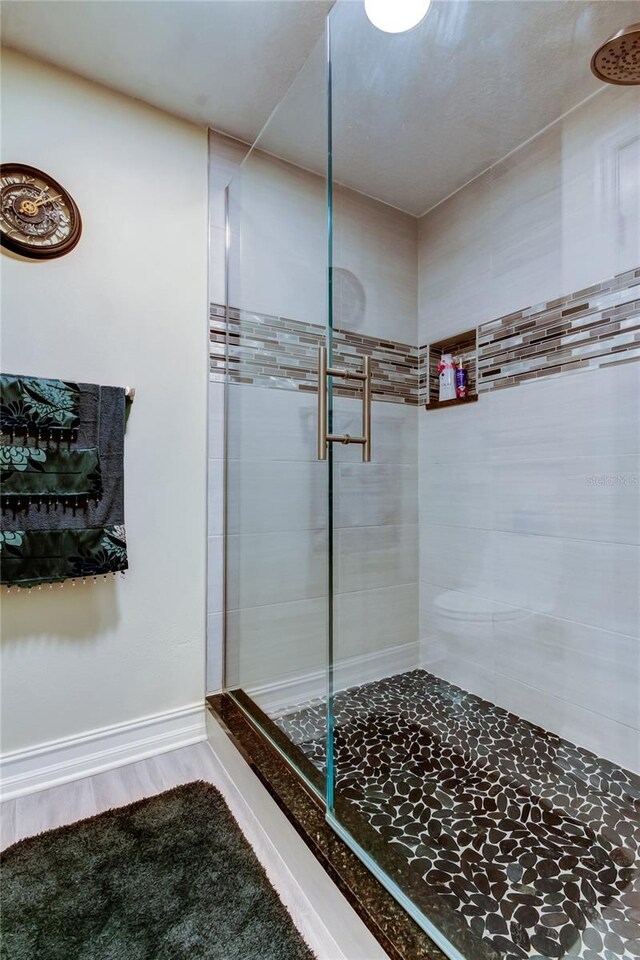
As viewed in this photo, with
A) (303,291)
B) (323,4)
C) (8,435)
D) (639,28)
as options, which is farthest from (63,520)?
(639,28)

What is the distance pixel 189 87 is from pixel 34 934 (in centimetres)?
234

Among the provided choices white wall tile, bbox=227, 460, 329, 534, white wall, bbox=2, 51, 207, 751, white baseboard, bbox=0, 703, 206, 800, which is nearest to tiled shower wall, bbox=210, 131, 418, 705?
white wall tile, bbox=227, 460, 329, 534

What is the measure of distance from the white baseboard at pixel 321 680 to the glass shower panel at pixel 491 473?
2 cm

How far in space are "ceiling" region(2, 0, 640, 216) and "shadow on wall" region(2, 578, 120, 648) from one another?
63.9 inches

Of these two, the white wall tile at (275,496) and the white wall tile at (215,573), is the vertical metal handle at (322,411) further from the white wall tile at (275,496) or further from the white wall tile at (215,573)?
the white wall tile at (215,573)

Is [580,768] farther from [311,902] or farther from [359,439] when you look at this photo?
[359,439]

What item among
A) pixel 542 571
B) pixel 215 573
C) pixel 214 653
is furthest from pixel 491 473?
pixel 214 653

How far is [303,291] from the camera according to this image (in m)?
1.55

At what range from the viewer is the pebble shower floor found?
88 cm

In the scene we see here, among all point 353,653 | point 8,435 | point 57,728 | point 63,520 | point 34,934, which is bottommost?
point 34,934

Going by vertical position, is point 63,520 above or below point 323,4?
below

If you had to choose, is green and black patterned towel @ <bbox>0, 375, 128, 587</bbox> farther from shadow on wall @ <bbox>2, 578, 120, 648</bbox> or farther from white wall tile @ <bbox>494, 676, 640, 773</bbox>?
white wall tile @ <bbox>494, 676, 640, 773</bbox>

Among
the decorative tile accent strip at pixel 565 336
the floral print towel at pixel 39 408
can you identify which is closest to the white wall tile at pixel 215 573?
the floral print towel at pixel 39 408

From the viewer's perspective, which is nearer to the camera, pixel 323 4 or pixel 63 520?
pixel 323 4
